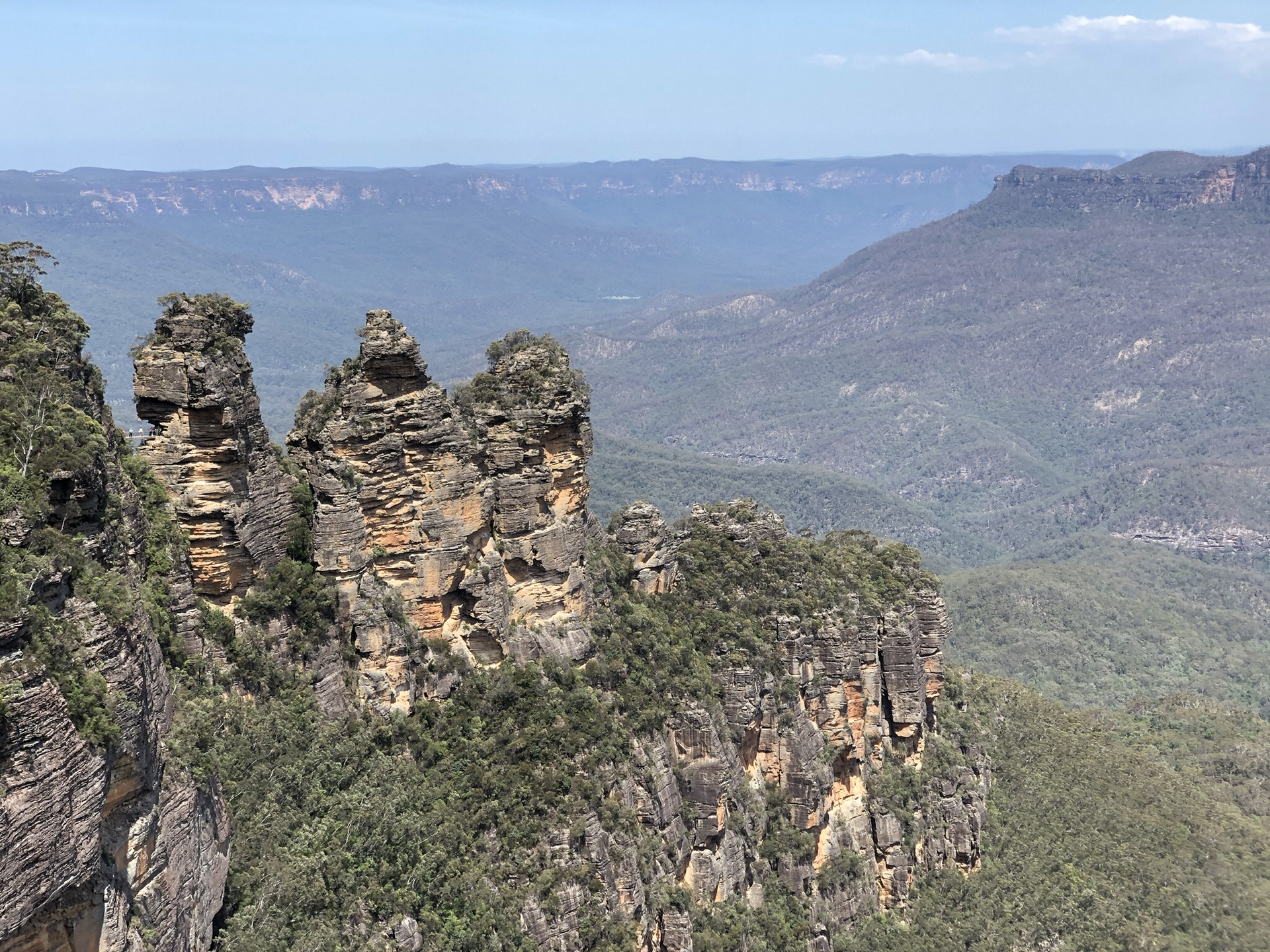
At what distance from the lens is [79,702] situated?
65.9 feet

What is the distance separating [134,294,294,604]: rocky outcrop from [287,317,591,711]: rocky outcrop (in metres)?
2.82

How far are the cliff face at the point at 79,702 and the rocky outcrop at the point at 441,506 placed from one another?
8.01 meters

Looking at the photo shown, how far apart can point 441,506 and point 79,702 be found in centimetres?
1774

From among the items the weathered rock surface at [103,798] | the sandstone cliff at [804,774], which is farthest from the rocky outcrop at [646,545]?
the weathered rock surface at [103,798]

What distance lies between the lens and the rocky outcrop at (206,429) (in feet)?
103

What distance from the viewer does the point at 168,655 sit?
29.0 metres

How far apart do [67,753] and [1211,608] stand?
580 feet

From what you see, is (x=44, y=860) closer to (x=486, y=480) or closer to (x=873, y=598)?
(x=486, y=480)

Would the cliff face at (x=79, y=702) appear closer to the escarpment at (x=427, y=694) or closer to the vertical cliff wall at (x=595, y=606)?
the escarpment at (x=427, y=694)

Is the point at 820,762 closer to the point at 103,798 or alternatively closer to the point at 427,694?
the point at 427,694

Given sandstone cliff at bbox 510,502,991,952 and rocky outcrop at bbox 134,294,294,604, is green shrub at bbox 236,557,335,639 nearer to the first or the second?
rocky outcrop at bbox 134,294,294,604

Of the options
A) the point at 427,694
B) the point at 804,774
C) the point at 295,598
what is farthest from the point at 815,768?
the point at 295,598

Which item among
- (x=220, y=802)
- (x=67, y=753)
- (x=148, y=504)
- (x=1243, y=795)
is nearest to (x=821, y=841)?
(x=220, y=802)

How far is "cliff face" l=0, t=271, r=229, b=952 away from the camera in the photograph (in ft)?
60.9
